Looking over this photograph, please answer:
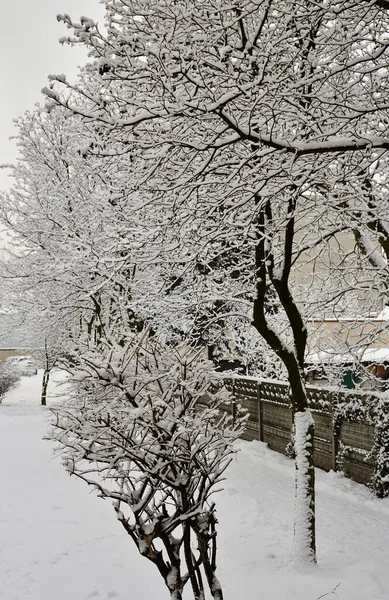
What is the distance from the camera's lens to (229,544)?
18.9 ft

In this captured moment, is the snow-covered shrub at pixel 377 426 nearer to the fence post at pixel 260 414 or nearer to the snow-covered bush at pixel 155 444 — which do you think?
the fence post at pixel 260 414

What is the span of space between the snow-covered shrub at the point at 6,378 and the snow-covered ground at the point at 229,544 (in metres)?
16.7

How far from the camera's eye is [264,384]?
37.0 ft

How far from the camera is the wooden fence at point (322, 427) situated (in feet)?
26.1

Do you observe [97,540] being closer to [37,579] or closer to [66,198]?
[37,579]

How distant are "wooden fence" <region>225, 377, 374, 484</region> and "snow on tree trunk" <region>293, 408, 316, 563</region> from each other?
1040 mm

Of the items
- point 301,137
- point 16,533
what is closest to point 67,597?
point 16,533

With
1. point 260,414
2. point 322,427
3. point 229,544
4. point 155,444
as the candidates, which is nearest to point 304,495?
point 229,544

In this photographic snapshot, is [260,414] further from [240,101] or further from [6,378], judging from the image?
[6,378]

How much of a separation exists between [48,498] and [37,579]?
2.87m

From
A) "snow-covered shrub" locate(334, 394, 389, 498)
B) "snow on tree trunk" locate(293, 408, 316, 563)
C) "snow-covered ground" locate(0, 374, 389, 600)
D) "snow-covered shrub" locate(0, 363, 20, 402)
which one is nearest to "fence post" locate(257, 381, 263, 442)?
"snow-covered ground" locate(0, 374, 389, 600)

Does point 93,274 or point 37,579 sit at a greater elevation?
point 93,274

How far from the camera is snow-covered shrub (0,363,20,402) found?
24.8m

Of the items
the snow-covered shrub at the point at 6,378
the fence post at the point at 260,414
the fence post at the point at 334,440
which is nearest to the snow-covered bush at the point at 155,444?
the fence post at the point at 334,440
